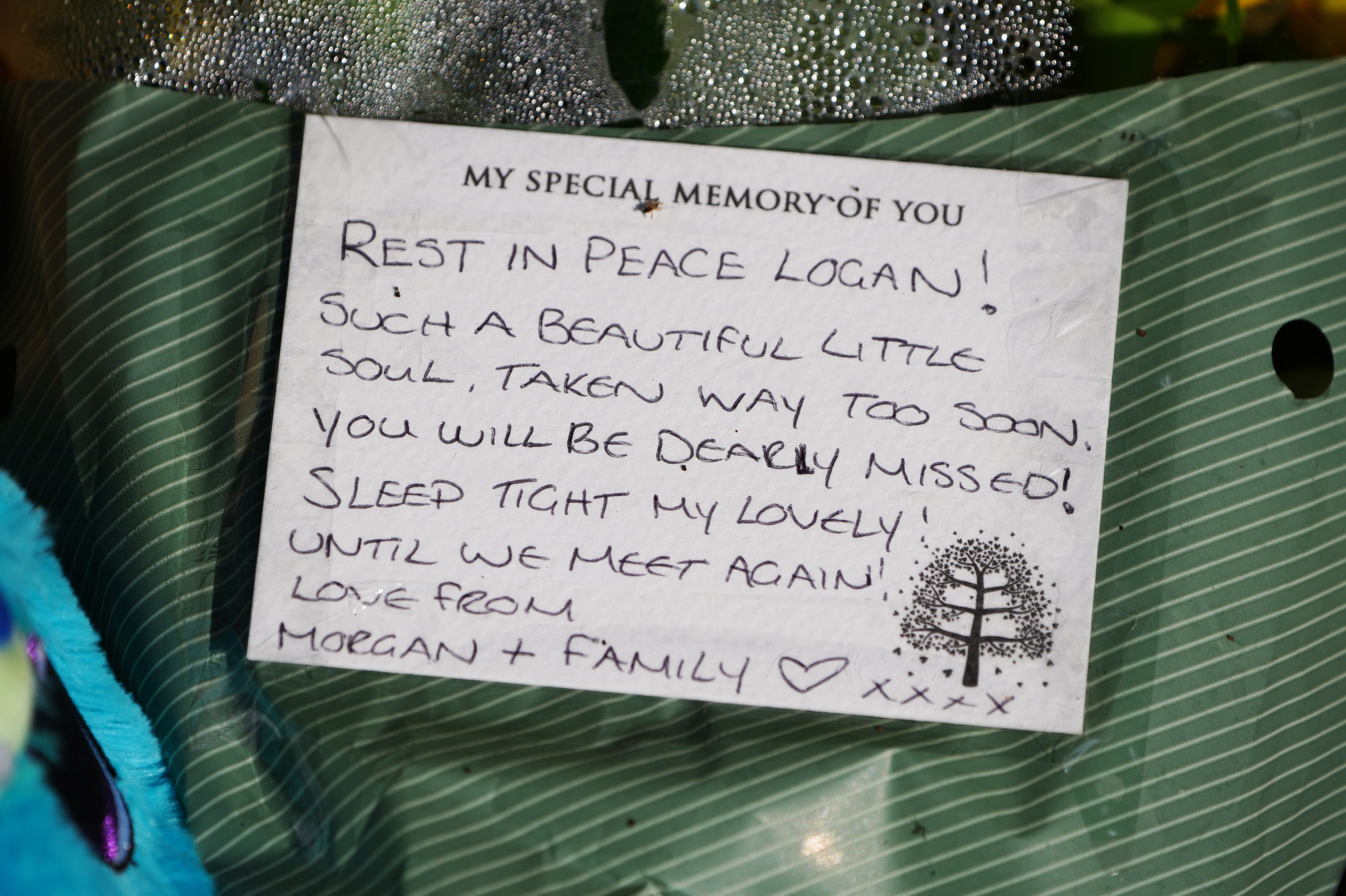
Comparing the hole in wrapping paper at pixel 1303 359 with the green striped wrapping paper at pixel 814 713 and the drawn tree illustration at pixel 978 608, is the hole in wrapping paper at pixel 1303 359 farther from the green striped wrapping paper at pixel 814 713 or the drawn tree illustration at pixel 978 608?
the drawn tree illustration at pixel 978 608

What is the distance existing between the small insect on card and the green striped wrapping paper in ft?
0.05

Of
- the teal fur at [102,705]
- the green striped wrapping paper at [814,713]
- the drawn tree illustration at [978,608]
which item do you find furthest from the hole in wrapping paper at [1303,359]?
the teal fur at [102,705]

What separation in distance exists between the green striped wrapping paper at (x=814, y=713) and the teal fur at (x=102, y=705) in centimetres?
1

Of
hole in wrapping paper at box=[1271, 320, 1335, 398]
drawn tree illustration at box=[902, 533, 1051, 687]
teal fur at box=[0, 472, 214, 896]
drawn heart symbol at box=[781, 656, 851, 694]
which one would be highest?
hole in wrapping paper at box=[1271, 320, 1335, 398]

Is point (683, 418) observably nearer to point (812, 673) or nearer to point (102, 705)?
point (812, 673)

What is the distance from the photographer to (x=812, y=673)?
358 millimetres

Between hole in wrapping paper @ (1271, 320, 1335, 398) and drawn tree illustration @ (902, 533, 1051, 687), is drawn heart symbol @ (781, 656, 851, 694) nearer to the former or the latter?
drawn tree illustration @ (902, 533, 1051, 687)

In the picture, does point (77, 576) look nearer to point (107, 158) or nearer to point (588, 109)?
point (107, 158)

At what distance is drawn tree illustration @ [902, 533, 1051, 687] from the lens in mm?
357

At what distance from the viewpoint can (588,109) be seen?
37 centimetres

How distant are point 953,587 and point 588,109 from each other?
0.28 metres

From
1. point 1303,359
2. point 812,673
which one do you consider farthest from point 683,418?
point 1303,359

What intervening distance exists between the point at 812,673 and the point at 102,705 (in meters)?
0.32

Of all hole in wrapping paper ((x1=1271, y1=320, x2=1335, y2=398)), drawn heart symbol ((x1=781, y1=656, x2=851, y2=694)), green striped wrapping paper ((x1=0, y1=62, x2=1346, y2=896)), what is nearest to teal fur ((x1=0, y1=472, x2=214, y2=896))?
green striped wrapping paper ((x1=0, y1=62, x2=1346, y2=896))
